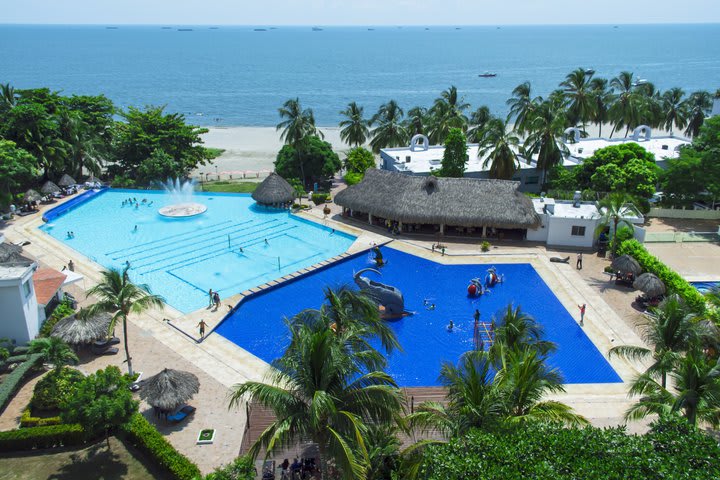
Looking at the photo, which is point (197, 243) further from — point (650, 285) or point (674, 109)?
point (674, 109)

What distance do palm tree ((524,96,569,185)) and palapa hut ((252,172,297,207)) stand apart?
20459 mm

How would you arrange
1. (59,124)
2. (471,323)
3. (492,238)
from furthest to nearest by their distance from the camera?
(59,124) < (492,238) < (471,323)

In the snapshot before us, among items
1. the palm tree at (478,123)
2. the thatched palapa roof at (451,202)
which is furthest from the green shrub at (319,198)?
the palm tree at (478,123)

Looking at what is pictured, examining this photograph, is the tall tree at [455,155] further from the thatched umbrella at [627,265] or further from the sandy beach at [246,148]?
the sandy beach at [246,148]

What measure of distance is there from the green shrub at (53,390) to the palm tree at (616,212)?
29.2 meters

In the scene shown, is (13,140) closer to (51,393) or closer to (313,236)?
(313,236)

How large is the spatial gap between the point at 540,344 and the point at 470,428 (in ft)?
19.0

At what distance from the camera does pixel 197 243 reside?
41969 mm

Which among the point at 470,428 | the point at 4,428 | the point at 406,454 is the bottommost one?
the point at 4,428

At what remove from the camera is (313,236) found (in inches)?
1703

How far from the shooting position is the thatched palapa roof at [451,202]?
3931cm

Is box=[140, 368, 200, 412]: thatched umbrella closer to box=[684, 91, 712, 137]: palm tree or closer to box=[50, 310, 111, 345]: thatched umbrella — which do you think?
box=[50, 310, 111, 345]: thatched umbrella

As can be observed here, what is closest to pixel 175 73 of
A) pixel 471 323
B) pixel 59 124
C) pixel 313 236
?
pixel 59 124

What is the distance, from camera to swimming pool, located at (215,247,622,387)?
26011 mm
